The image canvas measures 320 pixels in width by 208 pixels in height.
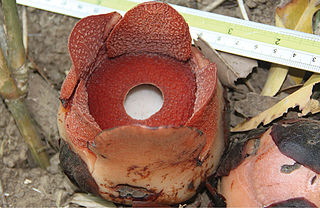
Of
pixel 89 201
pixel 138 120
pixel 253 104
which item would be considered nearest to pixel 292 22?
pixel 253 104

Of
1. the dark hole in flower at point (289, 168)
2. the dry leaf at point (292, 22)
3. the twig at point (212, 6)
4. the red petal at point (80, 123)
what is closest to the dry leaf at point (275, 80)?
the dry leaf at point (292, 22)

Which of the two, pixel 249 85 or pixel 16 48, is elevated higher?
pixel 16 48

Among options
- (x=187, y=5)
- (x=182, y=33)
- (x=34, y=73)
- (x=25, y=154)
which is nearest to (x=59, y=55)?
(x=34, y=73)

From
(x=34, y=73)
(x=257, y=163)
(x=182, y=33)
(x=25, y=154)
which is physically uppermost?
(x=182, y=33)

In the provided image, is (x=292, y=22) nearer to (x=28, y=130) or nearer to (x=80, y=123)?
(x=80, y=123)

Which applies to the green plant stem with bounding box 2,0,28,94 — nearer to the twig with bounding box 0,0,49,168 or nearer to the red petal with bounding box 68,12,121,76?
the twig with bounding box 0,0,49,168

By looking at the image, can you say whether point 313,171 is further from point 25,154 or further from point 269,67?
point 25,154
